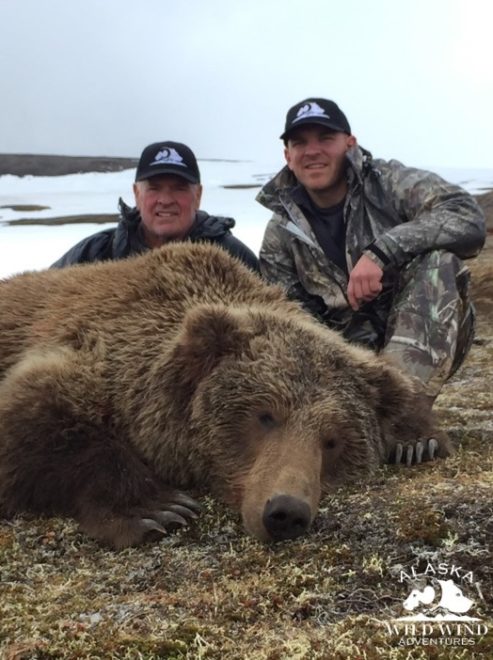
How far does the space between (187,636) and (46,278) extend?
2.96 meters

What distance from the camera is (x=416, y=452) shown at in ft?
12.8

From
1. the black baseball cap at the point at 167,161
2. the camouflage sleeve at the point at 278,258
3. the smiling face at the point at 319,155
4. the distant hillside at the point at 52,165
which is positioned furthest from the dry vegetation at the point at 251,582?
the distant hillside at the point at 52,165

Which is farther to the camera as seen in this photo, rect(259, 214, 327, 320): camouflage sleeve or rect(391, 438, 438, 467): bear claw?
rect(259, 214, 327, 320): camouflage sleeve

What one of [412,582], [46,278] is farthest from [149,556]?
[46,278]

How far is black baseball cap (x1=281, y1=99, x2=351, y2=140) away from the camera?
5.48m

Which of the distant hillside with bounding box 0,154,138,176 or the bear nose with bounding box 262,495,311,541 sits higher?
the distant hillside with bounding box 0,154,138,176

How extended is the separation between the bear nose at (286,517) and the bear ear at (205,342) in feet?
2.98

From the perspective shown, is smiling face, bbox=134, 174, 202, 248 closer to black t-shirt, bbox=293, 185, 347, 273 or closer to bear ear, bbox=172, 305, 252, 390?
Answer: black t-shirt, bbox=293, 185, 347, 273

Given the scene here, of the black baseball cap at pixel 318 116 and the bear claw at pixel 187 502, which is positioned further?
the black baseball cap at pixel 318 116

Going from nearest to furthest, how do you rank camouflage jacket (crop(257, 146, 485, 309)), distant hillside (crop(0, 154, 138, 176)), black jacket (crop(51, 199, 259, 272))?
1. camouflage jacket (crop(257, 146, 485, 309))
2. black jacket (crop(51, 199, 259, 272))
3. distant hillside (crop(0, 154, 138, 176))

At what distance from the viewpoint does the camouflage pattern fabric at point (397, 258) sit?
489 cm

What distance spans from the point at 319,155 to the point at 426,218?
940 millimetres

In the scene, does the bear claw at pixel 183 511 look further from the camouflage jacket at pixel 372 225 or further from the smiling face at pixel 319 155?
the smiling face at pixel 319 155

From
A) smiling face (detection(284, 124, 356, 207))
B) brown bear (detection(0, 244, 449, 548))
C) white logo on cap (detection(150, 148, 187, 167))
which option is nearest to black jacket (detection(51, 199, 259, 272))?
white logo on cap (detection(150, 148, 187, 167))
